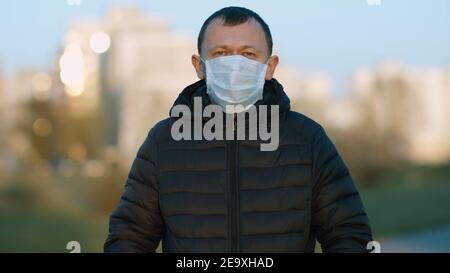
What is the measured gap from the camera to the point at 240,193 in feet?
6.46

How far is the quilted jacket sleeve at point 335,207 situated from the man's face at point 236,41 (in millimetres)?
303

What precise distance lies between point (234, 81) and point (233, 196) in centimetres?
34

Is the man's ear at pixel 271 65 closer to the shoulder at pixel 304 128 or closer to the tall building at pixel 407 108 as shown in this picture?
the shoulder at pixel 304 128

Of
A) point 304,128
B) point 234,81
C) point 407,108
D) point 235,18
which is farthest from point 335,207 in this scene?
point 407,108

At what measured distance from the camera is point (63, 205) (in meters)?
10.3

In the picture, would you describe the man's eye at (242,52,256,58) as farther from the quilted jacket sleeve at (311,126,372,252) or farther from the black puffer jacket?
the quilted jacket sleeve at (311,126,372,252)

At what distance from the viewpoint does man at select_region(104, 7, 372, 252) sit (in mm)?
1947

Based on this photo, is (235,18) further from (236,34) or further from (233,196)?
(233,196)

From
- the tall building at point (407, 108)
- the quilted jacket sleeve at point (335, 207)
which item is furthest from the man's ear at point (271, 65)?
the tall building at point (407, 108)

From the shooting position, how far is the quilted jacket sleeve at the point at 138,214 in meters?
1.99

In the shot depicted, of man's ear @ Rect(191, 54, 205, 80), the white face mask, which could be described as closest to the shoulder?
the white face mask

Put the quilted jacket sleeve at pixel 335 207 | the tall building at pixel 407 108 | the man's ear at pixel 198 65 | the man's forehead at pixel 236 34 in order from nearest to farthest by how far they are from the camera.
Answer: the quilted jacket sleeve at pixel 335 207, the man's forehead at pixel 236 34, the man's ear at pixel 198 65, the tall building at pixel 407 108
